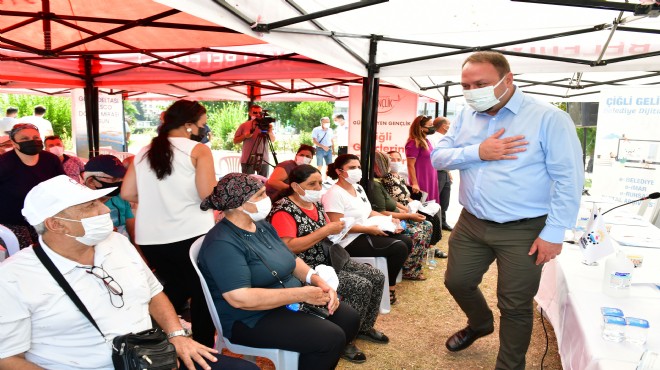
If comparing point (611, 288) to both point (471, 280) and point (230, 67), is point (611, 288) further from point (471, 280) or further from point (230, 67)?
point (230, 67)

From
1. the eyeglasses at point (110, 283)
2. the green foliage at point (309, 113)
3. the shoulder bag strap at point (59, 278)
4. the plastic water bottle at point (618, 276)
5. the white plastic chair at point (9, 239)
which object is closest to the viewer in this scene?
the shoulder bag strap at point (59, 278)

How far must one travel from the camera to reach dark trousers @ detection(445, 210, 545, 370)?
242 cm

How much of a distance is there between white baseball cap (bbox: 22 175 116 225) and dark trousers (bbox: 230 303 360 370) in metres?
0.95

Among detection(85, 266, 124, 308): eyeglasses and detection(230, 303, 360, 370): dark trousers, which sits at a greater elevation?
detection(85, 266, 124, 308): eyeglasses

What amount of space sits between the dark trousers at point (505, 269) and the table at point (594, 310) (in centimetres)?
20

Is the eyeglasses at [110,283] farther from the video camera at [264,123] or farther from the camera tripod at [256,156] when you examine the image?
the camera tripod at [256,156]

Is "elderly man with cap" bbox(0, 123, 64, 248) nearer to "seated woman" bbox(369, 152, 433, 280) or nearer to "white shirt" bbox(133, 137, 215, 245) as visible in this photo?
"white shirt" bbox(133, 137, 215, 245)

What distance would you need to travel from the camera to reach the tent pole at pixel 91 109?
6.52 meters

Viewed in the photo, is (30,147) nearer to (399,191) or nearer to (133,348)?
(133,348)

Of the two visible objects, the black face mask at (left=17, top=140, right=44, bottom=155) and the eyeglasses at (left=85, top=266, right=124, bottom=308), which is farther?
the black face mask at (left=17, top=140, right=44, bottom=155)

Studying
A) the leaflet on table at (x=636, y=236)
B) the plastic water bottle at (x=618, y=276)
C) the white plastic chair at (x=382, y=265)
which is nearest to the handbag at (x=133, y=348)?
the plastic water bottle at (x=618, y=276)

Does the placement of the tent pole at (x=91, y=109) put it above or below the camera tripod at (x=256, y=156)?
above

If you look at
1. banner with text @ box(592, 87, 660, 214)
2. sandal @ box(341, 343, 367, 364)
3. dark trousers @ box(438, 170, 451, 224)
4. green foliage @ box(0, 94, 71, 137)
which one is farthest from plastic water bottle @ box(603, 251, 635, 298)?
green foliage @ box(0, 94, 71, 137)

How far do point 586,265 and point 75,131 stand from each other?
7.82 meters
